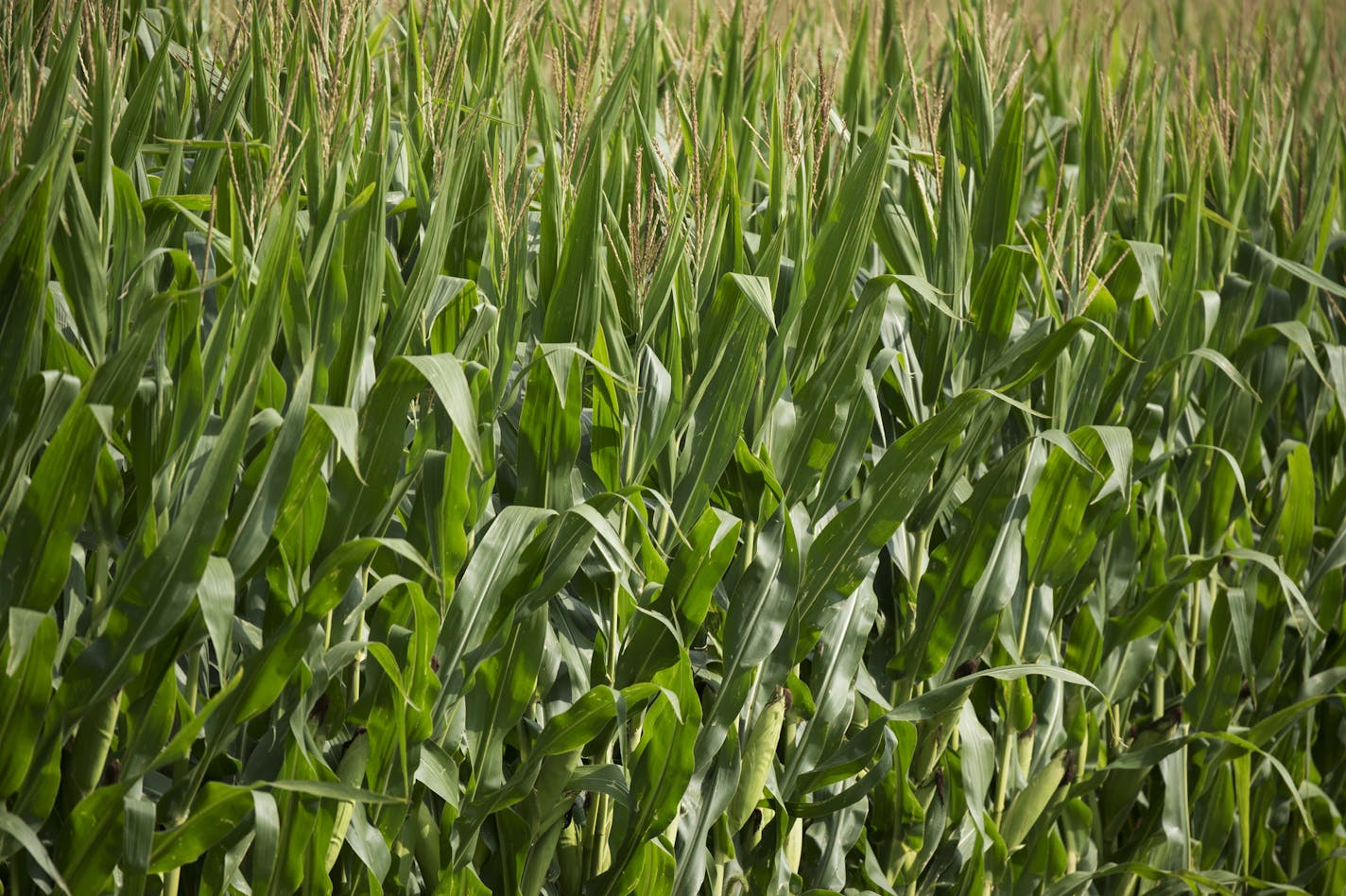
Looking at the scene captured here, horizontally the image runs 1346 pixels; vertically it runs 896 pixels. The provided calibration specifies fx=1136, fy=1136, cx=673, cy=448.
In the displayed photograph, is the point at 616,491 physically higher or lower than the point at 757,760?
higher

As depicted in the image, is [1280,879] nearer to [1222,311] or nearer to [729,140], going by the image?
[1222,311]

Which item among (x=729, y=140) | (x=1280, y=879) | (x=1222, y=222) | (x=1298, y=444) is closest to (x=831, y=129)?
(x=729, y=140)

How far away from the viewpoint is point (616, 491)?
1.40 meters

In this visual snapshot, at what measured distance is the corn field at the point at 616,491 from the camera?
1310 millimetres

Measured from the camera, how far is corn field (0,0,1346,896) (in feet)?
4.30

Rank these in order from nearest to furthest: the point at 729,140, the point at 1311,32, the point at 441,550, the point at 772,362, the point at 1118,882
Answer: the point at 441,550 < the point at 772,362 < the point at 729,140 < the point at 1118,882 < the point at 1311,32

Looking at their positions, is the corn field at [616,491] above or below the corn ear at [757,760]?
above

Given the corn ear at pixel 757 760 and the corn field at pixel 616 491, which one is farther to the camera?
the corn ear at pixel 757 760

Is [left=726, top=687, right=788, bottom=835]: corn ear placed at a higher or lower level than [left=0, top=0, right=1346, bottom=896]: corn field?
lower

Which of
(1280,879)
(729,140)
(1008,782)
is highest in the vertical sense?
(729,140)

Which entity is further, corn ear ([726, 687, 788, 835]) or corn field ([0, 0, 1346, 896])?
corn ear ([726, 687, 788, 835])

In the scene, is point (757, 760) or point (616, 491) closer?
point (616, 491)

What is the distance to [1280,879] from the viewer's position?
2.32 metres

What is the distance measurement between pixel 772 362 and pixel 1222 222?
1.04 meters
